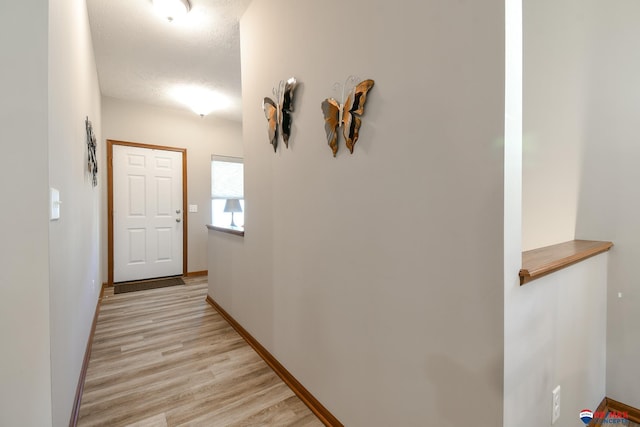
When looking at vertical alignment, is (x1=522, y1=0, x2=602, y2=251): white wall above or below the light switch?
above

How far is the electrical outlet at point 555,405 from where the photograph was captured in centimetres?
103

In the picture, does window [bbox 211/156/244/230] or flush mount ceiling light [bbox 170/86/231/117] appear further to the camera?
window [bbox 211/156/244/230]

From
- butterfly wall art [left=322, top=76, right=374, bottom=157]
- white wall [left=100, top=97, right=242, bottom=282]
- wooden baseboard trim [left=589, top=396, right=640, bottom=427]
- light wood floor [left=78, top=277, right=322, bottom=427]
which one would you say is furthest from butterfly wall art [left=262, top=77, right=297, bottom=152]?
white wall [left=100, top=97, right=242, bottom=282]

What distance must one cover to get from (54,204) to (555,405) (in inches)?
81.8

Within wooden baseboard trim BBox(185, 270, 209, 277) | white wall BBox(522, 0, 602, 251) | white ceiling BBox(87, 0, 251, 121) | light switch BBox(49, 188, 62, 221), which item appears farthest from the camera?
wooden baseboard trim BBox(185, 270, 209, 277)

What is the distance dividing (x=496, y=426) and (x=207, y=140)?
16.3 ft

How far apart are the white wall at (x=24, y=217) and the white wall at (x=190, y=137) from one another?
140 inches

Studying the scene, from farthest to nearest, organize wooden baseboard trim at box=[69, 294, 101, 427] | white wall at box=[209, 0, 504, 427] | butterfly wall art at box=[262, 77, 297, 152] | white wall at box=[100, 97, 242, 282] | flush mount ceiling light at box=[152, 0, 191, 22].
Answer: white wall at box=[100, 97, 242, 282] < flush mount ceiling light at box=[152, 0, 191, 22] < butterfly wall art at box=[262, 77, 297, 152] < wooden baseboard trim at box=[69, 294, 101, 427] < white wall at box=[209, 0, 504, 427]

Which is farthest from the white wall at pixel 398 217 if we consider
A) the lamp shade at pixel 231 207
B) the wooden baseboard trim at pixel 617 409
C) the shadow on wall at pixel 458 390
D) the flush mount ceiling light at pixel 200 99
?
the lamp shade at pixel 231 207

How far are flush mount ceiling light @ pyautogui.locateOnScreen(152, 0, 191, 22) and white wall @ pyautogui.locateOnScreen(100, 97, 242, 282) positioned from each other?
2.36 metres

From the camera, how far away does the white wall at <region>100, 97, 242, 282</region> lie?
395cm

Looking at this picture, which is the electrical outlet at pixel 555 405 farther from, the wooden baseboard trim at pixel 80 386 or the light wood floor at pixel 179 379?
the wooden baseboard trim at pixel 80 386

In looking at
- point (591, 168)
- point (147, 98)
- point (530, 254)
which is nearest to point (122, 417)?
point (530, 254)

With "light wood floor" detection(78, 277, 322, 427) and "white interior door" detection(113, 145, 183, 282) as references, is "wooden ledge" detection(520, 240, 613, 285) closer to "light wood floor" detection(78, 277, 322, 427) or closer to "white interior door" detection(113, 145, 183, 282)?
"light wood floor" detection(78, 277, 322, 427)
